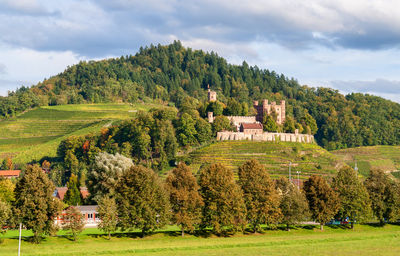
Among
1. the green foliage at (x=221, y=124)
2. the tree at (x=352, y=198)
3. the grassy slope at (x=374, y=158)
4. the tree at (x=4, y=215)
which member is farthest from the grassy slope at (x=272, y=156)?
the tree at (x=4, y=215)

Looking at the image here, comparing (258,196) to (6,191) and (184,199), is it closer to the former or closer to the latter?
(184,199)

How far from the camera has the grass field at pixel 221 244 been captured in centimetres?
5547

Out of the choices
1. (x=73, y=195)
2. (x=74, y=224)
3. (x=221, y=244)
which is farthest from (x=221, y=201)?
(x=73, y=195)

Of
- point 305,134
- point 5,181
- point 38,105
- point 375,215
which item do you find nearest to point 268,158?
point 305,134

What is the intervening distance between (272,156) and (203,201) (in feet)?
213

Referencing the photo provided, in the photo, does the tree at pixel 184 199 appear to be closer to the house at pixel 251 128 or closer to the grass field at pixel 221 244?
the grass field at pixel 221 244

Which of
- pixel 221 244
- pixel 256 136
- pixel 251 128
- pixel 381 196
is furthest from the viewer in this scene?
pixel 251 128

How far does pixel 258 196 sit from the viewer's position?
240 ft

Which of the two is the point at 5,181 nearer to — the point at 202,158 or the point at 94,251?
the point at 94,251

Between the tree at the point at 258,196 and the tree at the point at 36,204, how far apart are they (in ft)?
73.6

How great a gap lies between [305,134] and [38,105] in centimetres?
8676

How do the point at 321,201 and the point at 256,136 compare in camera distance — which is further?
the point at 256,136

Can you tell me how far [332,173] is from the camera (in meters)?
128

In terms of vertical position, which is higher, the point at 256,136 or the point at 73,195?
the point at 256,136
